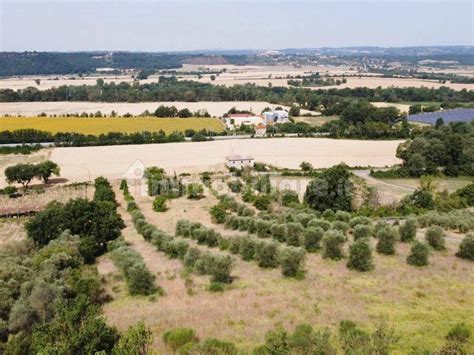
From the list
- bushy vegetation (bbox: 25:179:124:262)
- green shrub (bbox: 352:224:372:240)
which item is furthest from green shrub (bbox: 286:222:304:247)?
bushy vegetation (bbox: 25:179:124:262)

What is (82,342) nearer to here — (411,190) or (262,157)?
(411,190)

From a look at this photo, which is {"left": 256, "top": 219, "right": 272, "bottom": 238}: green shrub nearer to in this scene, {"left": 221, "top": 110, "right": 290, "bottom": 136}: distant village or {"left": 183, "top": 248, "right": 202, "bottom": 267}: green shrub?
{"left": 183, "top": 248, "right": 202, "bottom": 267}: green shrub

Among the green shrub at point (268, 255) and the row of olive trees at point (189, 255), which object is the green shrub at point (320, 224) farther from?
the row of olive trees at point (189, 255)

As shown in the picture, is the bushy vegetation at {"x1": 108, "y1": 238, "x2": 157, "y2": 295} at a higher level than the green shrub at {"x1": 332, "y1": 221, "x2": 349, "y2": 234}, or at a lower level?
higher

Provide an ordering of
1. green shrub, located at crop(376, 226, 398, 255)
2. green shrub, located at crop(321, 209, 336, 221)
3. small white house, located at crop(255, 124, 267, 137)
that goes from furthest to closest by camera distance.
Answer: small white house, located at crop(255, 124, 267, 137)
green shrub, located at crop(321, 209, 336, 221)
green shrub, located at crop(376, 226, 398, 255)

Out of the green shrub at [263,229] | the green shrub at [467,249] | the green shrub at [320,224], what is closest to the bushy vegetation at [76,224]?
the green shrub at [263,229]

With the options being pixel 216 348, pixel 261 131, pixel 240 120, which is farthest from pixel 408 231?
pixel 240 120

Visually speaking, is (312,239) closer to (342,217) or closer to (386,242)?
(386,242)

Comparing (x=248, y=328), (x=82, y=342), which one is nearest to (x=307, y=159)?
(x=248, y=328)
